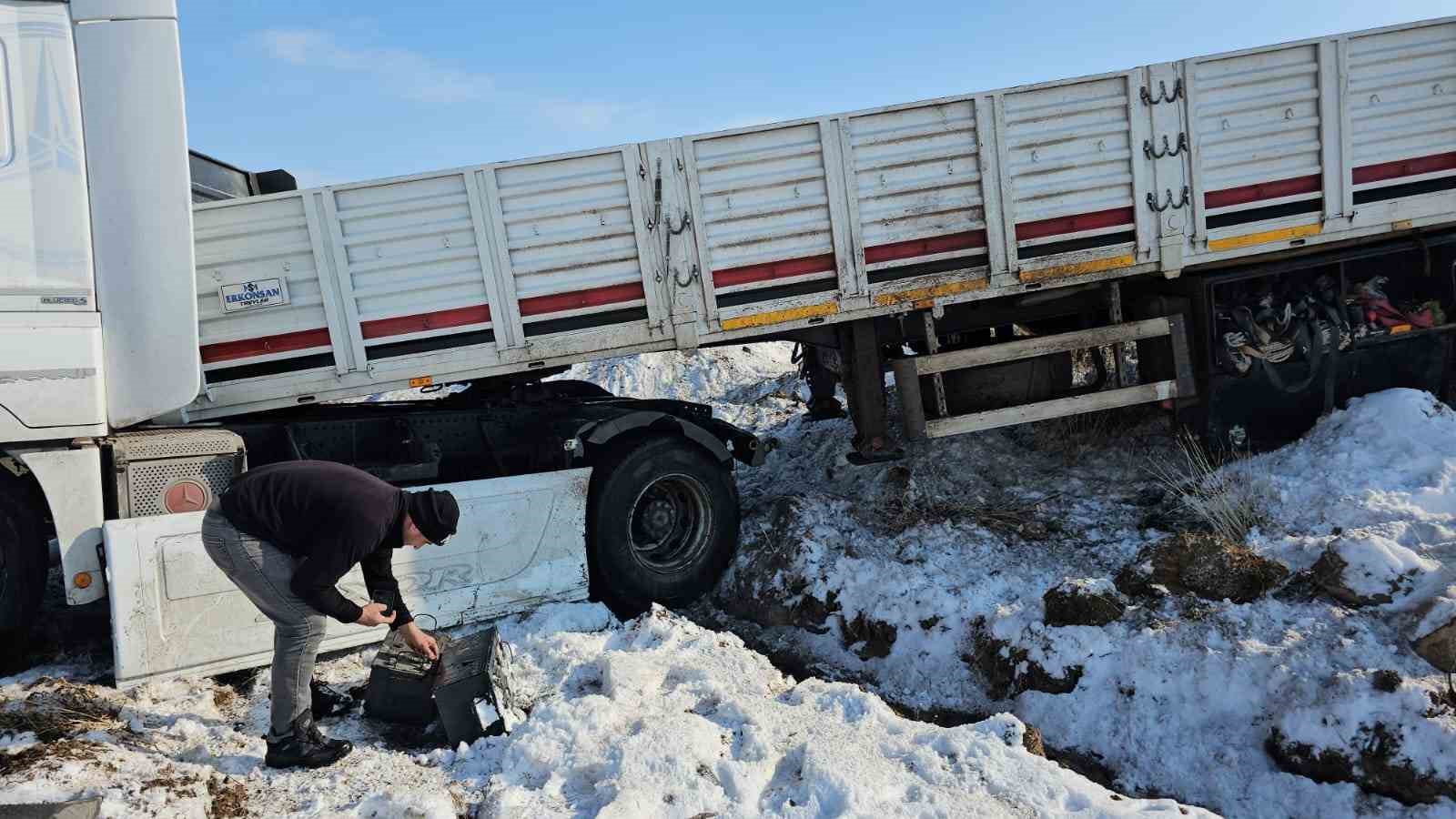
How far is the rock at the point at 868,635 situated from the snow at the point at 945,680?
2 centimetres

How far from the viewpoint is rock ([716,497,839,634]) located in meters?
5.75

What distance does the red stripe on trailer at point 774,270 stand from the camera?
566 centimetres

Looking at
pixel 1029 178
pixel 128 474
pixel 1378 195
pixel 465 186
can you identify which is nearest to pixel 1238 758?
pixel 1029 178

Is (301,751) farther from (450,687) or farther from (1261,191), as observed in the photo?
(1261,191)

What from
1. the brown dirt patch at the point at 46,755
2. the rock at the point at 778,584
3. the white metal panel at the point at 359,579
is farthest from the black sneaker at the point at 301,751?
the rock at the point at 778,584

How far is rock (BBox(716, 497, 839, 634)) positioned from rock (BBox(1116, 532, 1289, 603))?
5.52ft

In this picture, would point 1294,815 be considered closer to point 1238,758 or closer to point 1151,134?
point 1238,758

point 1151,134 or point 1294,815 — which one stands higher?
point 1151,134

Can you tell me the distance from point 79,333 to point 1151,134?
5990 mm

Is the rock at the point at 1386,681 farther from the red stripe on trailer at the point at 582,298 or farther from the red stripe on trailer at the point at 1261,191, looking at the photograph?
the red stripe on trailer at the point at 582,298

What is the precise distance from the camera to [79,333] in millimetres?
4492

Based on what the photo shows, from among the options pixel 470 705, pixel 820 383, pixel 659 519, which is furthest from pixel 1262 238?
pixel 470 705

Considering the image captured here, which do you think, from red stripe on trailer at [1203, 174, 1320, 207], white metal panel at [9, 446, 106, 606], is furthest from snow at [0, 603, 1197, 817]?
red stripe on trailer at [1203, 174, 1320, 207]

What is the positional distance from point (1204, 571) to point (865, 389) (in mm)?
2226
